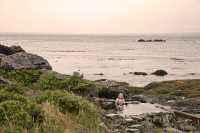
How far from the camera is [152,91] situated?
3412 centimetres

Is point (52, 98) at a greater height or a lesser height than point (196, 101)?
greater

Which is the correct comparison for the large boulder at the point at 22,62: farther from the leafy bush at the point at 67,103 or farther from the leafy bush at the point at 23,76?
the leafy bush at the point at 67,103

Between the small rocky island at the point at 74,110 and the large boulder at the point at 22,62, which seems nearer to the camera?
the small rocky island at the point at 74,110

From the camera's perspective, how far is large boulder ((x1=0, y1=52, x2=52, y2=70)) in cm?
2997

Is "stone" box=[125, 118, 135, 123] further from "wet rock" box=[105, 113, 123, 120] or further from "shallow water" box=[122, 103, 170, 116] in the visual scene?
"shallow water" box=[122, 103, 170, 116]

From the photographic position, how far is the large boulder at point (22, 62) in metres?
30.0

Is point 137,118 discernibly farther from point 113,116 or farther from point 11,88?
point 11,88

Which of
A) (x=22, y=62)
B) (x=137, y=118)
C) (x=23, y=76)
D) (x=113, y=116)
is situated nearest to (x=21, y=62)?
(x=22, y=62)

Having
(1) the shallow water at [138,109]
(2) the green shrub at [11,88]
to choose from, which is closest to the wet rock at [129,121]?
(1) the shallow water at [138,109]

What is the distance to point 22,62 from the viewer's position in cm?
3291

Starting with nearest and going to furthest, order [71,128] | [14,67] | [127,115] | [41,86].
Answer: [71,128]
[127,115]
[41,86]
[14,67]

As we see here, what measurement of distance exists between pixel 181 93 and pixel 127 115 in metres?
14.7

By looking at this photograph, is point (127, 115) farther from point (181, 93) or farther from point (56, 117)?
point (181, 93)

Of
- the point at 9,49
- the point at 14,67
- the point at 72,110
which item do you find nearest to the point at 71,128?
the point at 72,110
